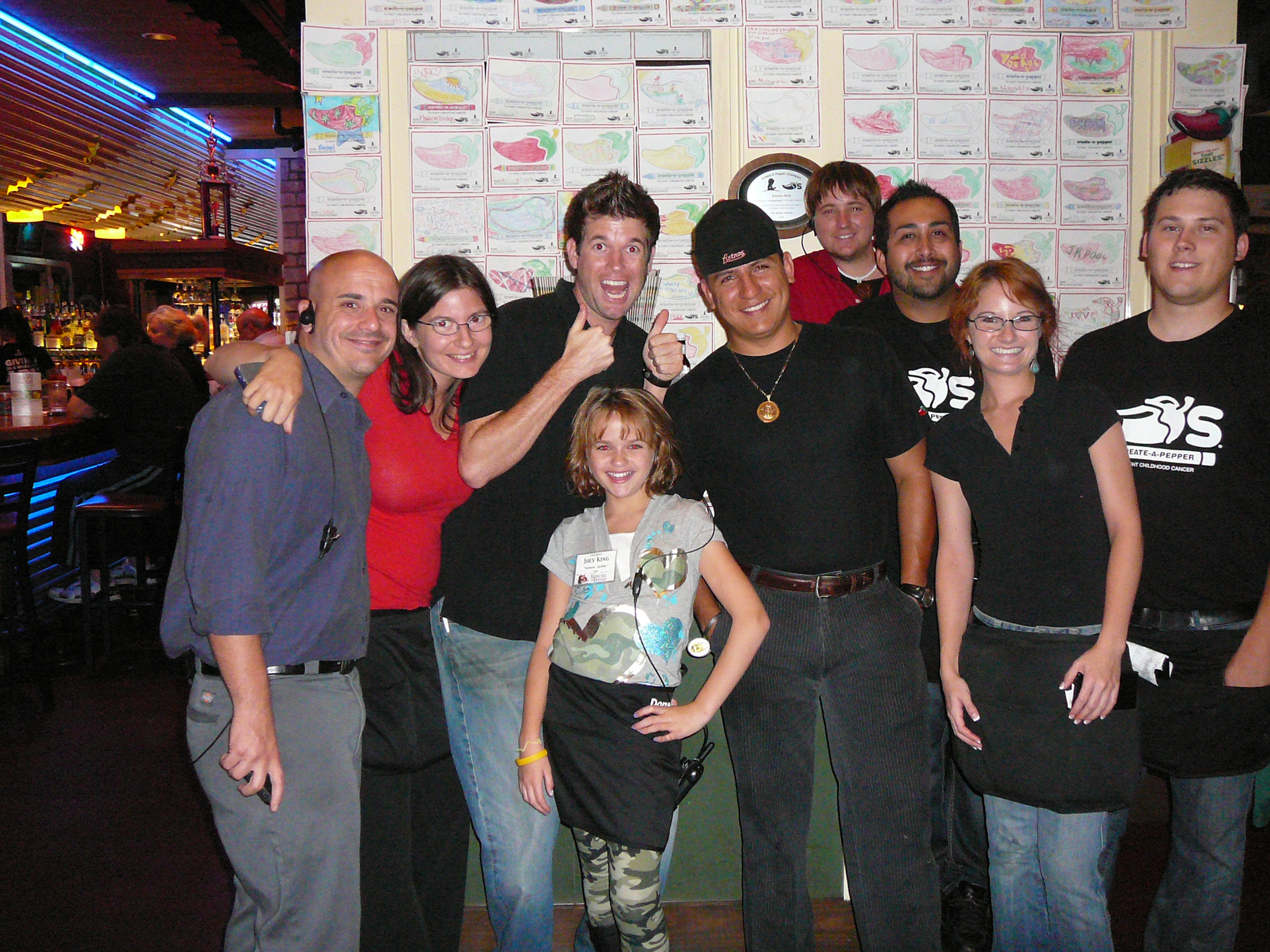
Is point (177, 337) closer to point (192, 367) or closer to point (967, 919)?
point (192, 367)

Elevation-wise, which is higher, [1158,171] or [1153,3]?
[1153,3]

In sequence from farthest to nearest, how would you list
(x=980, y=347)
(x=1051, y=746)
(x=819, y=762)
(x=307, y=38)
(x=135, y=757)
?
1. (x=135, y=757)
2. (x=307, y=38)
3. (x=819, y=762)
4. (x=980, y=347)
5. (x=1051, y=746)

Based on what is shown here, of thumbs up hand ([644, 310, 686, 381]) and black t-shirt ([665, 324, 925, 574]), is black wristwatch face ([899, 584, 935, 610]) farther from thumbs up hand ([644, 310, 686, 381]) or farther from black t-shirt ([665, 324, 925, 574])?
thumbs up hand ([644, 310, 686, 381])

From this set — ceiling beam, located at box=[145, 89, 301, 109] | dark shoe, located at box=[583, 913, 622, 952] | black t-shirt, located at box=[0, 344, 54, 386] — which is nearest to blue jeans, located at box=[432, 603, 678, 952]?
dark shoe, located at box=[583, 913, 622, 952]

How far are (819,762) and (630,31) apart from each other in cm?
231

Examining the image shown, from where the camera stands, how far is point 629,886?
5.87 feet

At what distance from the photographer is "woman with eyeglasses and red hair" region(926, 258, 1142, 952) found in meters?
1.77

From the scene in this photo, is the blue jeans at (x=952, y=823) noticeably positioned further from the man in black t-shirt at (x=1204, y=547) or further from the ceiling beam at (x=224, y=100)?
the ceiling beam at (x=224, y=100)

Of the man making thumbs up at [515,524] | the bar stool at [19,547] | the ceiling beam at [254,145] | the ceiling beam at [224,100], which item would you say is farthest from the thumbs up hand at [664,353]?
the ceiling beam at [254,145]

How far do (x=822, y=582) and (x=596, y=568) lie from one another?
0.51 meters

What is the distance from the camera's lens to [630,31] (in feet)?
9.18

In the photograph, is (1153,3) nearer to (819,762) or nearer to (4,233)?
(819,762)

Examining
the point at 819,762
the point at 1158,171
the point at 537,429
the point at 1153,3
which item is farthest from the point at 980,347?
the point at 1153,3

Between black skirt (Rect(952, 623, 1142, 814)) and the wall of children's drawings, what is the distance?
4.83 ft
